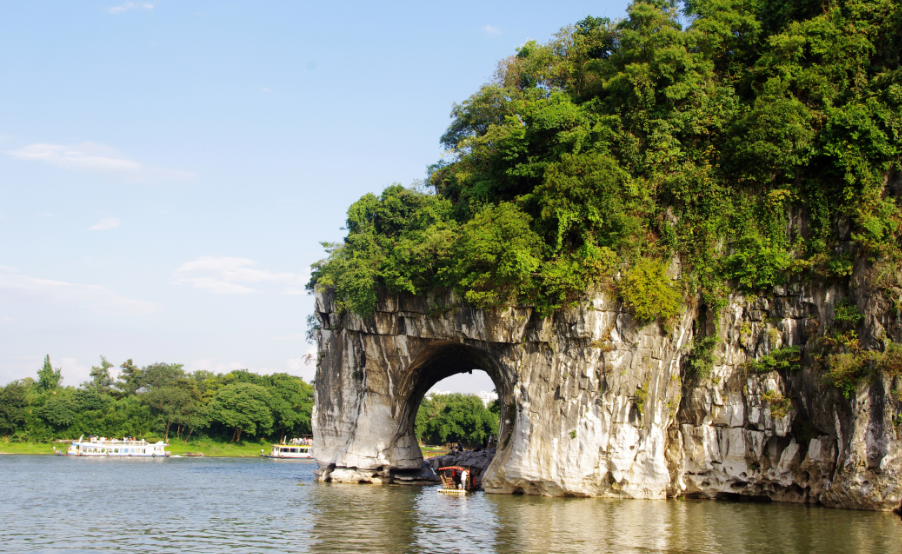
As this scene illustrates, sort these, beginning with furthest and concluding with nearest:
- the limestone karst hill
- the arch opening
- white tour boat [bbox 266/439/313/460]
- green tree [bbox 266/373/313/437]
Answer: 1. green tree [bbox 266/373/313/437]
2. white tour boat [bbox 266/439/313/460]
3. the arch opening
4. the limestone karst hill

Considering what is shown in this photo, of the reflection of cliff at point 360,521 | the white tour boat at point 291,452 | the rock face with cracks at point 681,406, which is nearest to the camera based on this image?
the reflection of cliff at point 360,521

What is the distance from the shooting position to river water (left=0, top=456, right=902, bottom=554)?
13781 millimetres

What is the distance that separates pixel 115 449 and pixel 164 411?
6060 mm

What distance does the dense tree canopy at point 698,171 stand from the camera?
21.4 metres

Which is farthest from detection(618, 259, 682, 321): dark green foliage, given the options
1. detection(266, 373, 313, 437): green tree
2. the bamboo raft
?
detection(266, 373, 313, 437): green tree

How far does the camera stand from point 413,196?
2823 centimetres

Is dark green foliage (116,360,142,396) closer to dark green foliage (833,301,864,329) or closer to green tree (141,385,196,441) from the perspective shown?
green tree (141,385,196,441)

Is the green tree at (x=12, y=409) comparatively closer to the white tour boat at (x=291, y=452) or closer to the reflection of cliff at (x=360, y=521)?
the white tour boat at (x=291, y=452)

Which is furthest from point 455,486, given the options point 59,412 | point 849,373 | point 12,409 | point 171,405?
point 12,409

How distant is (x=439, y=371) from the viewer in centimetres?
3228

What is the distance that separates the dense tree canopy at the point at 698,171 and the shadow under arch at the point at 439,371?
11.0 ft

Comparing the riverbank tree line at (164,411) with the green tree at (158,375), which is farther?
the green tree at (158,375)

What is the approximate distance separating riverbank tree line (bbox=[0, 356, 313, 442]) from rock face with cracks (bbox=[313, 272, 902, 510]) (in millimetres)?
41074

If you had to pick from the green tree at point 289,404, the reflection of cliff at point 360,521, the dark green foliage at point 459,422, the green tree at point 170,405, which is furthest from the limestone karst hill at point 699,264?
the green tree at point 170,405
